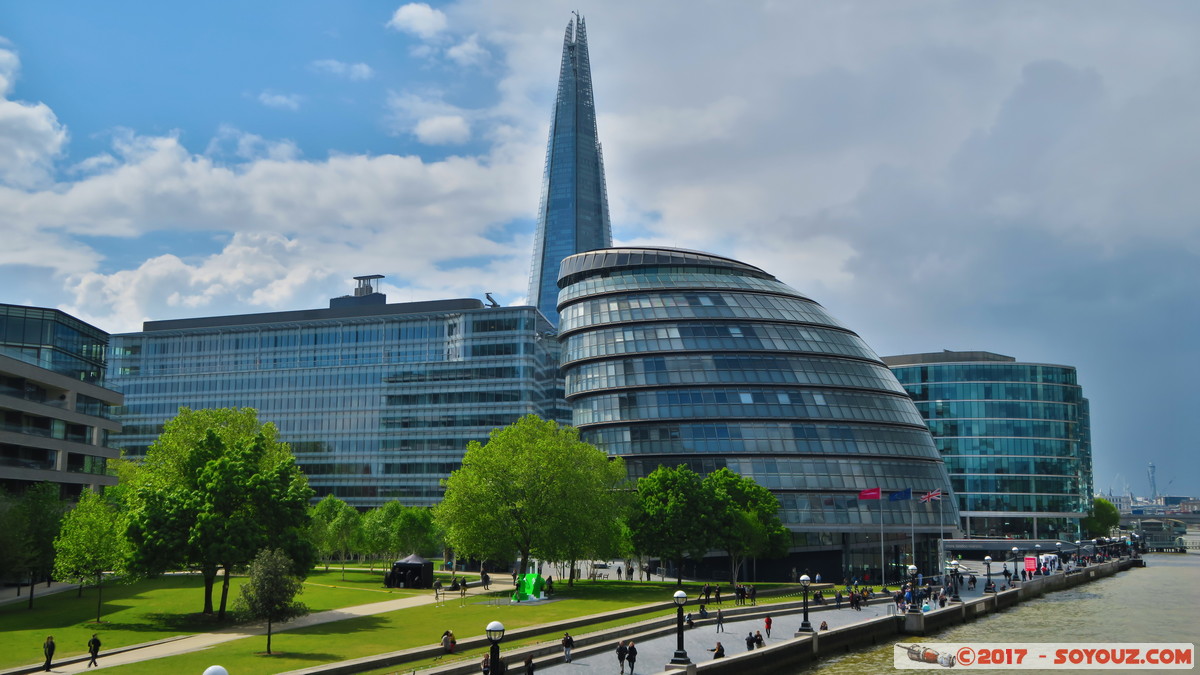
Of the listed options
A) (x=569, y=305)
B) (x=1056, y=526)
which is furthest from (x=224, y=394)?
(x=1056, y=526)

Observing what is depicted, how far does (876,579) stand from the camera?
101 meters

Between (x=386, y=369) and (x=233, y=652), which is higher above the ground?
(x=386, y=369)

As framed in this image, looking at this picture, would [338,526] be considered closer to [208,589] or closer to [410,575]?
[410,575]

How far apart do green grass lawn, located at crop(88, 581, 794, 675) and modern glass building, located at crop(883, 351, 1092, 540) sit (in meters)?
123

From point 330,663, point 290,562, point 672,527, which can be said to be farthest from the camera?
point 672,527

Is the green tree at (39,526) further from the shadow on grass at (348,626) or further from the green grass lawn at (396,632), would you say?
the green grass lawn at (396,632)

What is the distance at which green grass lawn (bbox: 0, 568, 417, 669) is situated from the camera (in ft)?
170

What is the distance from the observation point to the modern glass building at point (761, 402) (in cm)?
9788

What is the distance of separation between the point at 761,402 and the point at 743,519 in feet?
64.3

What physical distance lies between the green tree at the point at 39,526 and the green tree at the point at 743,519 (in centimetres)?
5084

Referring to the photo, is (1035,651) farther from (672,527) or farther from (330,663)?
(330,663)

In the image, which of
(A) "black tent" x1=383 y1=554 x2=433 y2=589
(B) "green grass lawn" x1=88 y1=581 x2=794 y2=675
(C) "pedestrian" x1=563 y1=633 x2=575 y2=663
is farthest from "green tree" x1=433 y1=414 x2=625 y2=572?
(C) "pedestrian" x1=563 y1=633 x2=575 y2=663

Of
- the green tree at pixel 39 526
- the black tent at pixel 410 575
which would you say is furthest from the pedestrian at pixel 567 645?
the black tent at pixel 410 575

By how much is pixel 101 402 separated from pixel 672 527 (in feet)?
196
